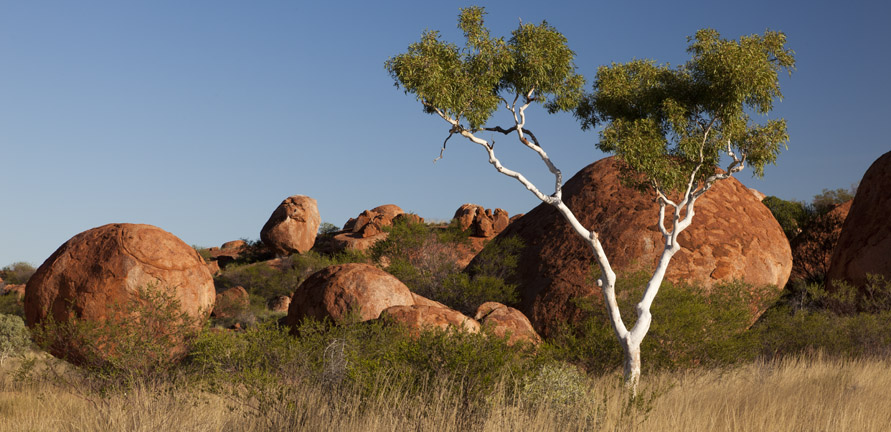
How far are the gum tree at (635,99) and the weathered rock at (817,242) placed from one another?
1412 cm

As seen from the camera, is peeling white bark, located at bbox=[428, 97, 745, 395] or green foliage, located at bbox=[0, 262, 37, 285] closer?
peeling white bark, located at bbox=[428, 97, 745, 395]

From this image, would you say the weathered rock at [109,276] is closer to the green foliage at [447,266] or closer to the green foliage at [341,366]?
the green foliage at [341,366]

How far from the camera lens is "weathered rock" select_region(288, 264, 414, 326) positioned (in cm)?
1424

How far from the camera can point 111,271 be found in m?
13.4

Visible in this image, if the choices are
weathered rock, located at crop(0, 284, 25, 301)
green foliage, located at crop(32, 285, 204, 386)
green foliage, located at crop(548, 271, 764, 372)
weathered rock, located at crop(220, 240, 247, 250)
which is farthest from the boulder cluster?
weathered rock, located at crop(220, 240, 247, 250)

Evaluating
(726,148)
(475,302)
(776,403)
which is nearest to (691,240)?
(726,148)

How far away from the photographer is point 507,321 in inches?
581

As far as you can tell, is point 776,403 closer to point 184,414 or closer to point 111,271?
point 184,414

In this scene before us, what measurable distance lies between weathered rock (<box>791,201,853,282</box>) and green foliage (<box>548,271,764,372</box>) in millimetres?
12939

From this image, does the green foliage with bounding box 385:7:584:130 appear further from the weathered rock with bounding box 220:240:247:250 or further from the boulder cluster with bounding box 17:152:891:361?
the weathered rock with bounding box 220:240:247:250

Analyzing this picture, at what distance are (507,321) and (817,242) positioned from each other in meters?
17.5

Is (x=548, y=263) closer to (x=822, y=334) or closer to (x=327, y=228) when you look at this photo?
(x=822, y=334)

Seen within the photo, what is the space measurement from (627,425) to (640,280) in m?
7.98

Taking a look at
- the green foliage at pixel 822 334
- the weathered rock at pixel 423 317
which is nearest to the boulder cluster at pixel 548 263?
the weathered rock at pixel 423 317
